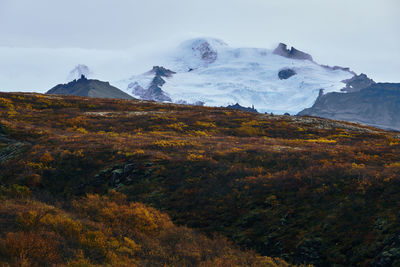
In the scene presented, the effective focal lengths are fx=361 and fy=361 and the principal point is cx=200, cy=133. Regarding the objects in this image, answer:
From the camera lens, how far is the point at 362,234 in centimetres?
1325

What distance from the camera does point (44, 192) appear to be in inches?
738

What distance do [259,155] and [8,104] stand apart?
4034cm

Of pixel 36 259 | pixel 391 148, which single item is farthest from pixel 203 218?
pixel 391 148

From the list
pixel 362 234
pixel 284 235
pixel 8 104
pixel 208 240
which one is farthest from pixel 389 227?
pixel 8 104

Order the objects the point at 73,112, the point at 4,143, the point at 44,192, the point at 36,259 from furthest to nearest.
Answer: the point at 73,112 < the point at 4,143 < the point at 44,192 < the point at 36,259

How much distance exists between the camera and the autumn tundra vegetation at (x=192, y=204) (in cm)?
1224

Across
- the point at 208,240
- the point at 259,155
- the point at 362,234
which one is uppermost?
the point at 259,155

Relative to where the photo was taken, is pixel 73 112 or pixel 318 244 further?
pixel 73 112

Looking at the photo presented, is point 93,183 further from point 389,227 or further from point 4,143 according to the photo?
point 389,227

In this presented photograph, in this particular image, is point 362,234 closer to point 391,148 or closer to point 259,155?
point 259,155

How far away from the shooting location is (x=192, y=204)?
17.7 meters

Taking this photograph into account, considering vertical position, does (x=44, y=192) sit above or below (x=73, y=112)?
below

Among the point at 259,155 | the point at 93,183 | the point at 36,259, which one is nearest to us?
the point at 36,259

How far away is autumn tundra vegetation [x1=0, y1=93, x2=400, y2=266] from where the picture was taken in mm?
12242
